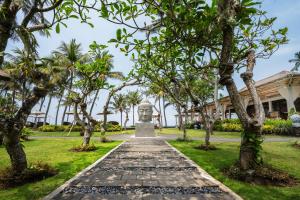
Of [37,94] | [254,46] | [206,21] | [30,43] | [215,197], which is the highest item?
[254,46]

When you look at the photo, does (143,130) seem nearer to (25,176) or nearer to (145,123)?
(145,123)

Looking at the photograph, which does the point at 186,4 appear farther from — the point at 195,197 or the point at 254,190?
the point at 254,190

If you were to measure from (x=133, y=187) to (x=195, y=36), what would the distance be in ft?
11.2

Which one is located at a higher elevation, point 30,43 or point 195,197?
point 30,43

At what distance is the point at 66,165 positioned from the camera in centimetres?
775

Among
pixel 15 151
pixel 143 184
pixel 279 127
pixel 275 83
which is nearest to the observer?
pixel 143 184

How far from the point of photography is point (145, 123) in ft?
68.8

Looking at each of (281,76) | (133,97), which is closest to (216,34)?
(281,76)

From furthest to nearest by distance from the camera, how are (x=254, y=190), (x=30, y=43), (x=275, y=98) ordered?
(x=275, y=98), (x=254, y=190), (x=30, y=43)

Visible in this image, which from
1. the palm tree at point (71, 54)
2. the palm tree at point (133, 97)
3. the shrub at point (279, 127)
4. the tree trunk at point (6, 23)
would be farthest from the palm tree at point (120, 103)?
the tree trunk at point (6, 23)

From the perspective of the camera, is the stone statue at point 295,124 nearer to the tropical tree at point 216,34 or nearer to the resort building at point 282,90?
the resort building at point 282,90

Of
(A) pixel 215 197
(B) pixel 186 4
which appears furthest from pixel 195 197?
(B) pixel 186 4

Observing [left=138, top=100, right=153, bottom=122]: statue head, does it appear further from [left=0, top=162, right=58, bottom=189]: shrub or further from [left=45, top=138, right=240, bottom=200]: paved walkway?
[left=0, top=162, right=58, bottom=189]: shrub

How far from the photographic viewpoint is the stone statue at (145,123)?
20875 millimetres
